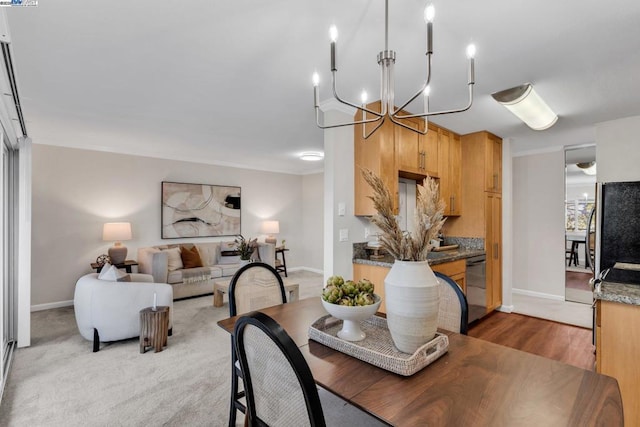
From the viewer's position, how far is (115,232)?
177 inches

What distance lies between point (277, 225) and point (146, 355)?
399 centimetres

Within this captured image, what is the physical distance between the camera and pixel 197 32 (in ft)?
5.94

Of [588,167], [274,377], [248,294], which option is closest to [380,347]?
[274,377]

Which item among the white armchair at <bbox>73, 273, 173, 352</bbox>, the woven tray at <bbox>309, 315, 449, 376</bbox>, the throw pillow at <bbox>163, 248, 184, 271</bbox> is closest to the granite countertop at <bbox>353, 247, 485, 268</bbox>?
the woven tray at <bbox>309, 315, 449, 376</bbox>

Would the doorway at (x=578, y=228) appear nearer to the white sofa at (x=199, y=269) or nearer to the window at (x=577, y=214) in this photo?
the window at (x=577, y=214)

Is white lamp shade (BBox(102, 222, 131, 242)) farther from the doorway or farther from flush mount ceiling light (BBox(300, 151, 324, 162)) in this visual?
the doorway

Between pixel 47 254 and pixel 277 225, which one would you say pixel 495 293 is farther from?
pixel 47 254

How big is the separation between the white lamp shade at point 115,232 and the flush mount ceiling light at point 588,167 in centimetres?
690

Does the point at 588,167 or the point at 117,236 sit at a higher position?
the point at 588,167

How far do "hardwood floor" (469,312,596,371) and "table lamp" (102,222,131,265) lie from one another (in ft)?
15.5

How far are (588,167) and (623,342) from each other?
427cm

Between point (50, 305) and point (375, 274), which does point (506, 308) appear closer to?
point (375, 274)

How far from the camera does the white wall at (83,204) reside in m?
4.29

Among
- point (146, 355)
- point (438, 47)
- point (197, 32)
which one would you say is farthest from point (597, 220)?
point (146, 355)
